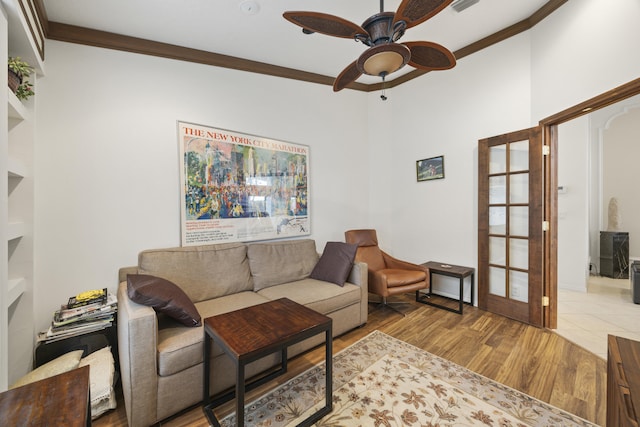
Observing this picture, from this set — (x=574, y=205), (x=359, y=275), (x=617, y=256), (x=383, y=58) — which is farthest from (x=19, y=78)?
(x=617, y=256)

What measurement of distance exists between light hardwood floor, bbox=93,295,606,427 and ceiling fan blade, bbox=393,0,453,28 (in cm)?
244

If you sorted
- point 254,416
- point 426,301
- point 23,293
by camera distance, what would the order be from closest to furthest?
point 254,416 → point 23,293 → point 426,301

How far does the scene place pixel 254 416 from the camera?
1548 millimetres

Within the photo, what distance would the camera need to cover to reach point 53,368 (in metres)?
1.61

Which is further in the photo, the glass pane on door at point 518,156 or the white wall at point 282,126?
the glass pane on door at point 518,156

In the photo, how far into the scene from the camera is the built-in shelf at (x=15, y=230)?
160 cm

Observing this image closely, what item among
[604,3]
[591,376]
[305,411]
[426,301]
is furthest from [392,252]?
[604,3]

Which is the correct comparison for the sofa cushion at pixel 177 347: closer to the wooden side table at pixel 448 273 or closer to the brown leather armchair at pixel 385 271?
the brown leather armchair at pixel 385 271

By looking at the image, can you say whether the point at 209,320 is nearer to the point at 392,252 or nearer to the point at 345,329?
the point at 345,329

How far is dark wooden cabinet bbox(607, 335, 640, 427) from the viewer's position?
77cm

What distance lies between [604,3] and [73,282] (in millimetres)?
4771

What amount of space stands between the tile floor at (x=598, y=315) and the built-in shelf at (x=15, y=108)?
4618mm

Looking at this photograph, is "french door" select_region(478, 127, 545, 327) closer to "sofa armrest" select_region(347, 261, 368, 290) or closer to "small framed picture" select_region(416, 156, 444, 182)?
"small framed picture" select_region(416, 156, 444, 182)

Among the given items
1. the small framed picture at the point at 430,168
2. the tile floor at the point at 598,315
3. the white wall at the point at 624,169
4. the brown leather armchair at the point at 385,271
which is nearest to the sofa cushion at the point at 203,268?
the brown leather armchair at the point at 385,271
